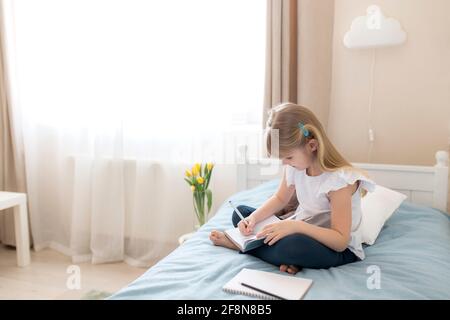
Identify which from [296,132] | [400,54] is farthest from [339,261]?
[400,54]

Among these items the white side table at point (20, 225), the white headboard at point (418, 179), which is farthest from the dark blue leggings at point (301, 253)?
the white side table at point (20, 225)

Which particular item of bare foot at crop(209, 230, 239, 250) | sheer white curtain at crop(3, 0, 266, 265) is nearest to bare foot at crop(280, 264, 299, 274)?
bare foot at crop(209, 230, 239, 250)

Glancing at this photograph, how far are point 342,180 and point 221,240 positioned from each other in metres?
0.47

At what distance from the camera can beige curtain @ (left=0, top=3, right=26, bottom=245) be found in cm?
293

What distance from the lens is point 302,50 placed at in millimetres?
2205

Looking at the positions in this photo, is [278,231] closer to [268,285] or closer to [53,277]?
[268,285]

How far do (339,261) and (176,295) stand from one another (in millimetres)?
547

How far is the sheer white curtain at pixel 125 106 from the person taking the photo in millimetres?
2518

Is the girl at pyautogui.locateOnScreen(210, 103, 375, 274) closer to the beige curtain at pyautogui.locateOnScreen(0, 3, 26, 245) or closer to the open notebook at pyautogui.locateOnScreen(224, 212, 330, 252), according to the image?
the open notebook at pyautogui.locateOnScreen(224, 212, 330, 252)

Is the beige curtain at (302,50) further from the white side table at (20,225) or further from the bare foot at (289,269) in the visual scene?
the white side table at (20,225)

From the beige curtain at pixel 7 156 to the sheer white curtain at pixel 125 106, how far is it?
0.06 meters

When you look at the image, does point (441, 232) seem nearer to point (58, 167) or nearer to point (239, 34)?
point (239, 34)

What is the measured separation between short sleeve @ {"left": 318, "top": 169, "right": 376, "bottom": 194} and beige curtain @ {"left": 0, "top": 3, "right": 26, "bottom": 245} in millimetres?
2374

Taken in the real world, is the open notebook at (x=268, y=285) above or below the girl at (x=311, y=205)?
below
